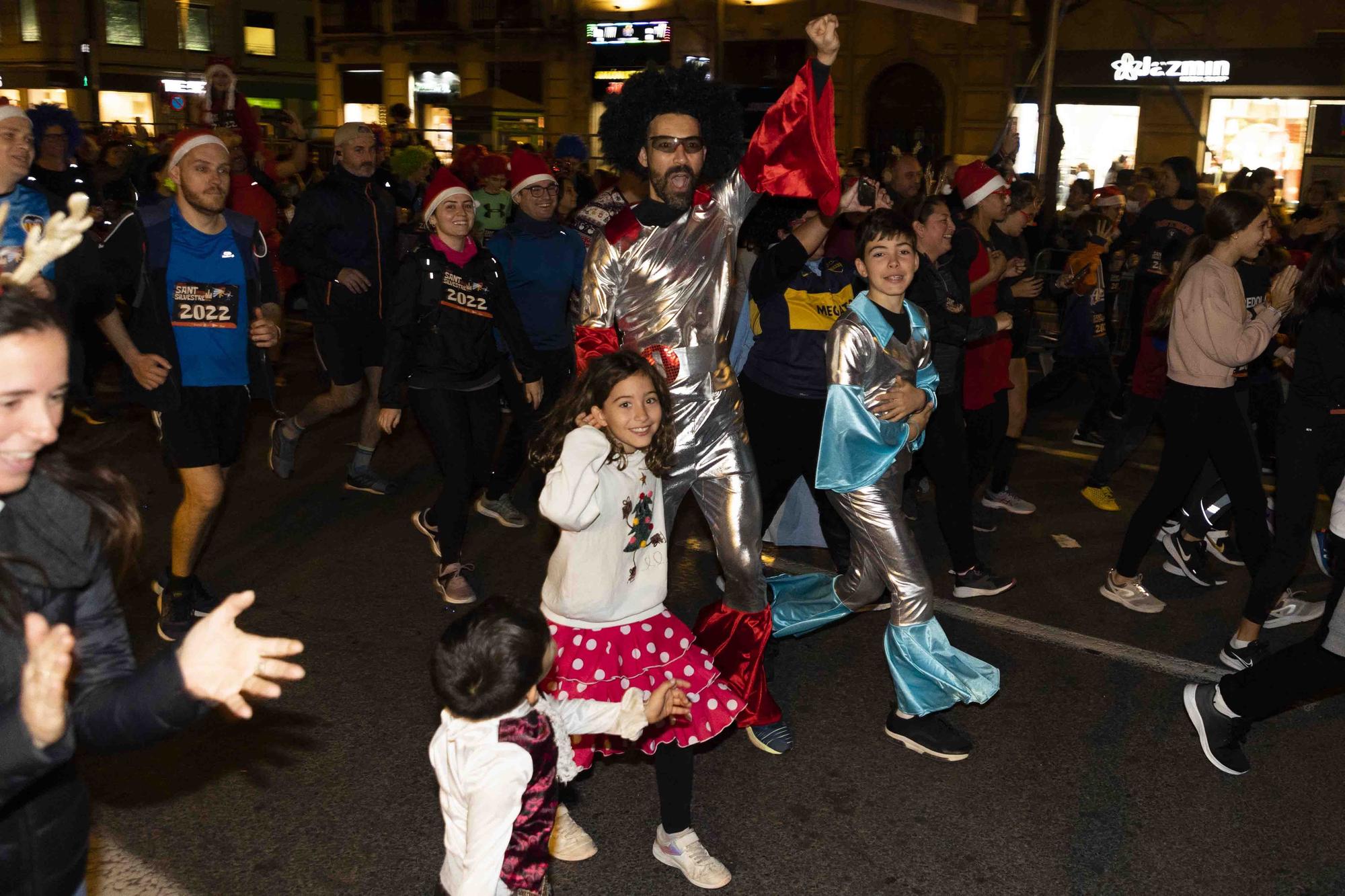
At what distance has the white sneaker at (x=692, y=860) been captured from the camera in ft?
11.8

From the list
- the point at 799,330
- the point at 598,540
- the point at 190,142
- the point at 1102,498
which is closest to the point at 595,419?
the point at 598,540

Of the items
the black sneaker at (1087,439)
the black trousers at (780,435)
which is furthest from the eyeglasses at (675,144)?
the black sneaker at (1087,439)

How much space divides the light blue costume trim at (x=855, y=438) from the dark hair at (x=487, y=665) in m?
1.81

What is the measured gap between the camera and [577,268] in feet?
23.2

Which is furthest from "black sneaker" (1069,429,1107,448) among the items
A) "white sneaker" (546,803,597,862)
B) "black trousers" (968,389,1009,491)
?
"white sneaker" (546,803,597,862)

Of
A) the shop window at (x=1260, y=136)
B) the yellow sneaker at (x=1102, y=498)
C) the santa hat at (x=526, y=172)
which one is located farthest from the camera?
the shop window at (x=1260, y=136)

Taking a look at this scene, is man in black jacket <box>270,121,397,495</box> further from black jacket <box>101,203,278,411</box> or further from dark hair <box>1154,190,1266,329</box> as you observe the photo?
dark hair <box>1154,190,1266,329</box>

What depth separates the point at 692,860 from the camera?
11.9ft

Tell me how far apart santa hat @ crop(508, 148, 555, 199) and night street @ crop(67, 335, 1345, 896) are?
228 cm

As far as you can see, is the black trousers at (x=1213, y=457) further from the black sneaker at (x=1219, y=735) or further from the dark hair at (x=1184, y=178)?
the dark hair at (x=1184, y=178)

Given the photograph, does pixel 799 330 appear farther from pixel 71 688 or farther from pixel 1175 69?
pixel 1175 69

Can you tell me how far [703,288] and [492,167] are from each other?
25.3ft

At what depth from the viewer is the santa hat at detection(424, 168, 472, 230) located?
19.7ft

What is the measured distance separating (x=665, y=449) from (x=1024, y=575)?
10.7ft
